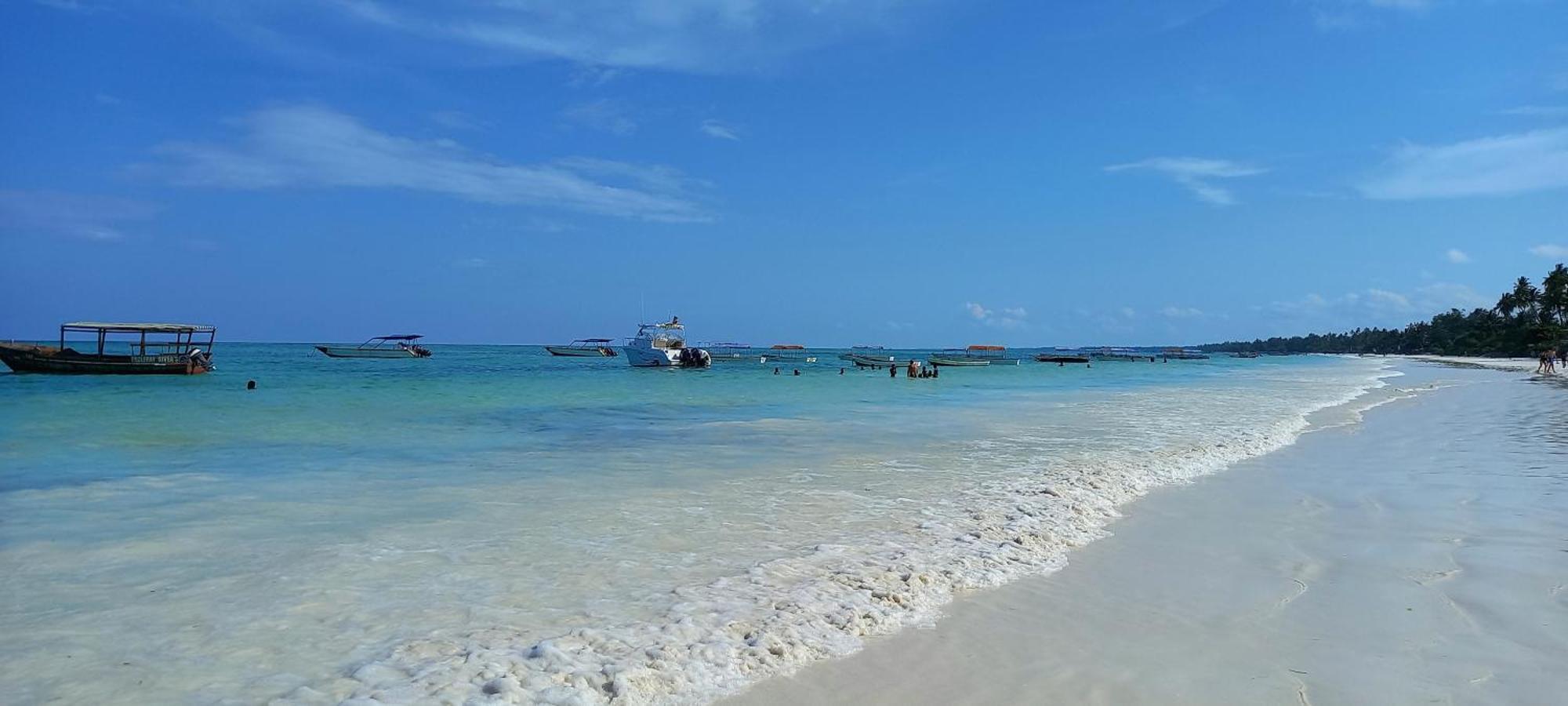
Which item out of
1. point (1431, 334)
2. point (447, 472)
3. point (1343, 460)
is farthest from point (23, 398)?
point (1431, 334)

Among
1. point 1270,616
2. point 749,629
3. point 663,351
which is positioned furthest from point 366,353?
point 1270,616

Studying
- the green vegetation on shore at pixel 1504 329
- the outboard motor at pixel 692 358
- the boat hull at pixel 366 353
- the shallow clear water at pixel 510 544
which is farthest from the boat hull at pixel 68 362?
the green vegetation on shore at pixel 1504 329

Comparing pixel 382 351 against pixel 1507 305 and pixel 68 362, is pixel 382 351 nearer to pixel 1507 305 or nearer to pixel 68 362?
pixel 68 362

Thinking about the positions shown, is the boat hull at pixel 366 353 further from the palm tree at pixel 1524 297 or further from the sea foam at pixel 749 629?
the palm tree at pixel 1524 297

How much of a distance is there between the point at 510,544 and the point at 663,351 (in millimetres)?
51637

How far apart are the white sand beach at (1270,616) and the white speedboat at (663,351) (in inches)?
1993

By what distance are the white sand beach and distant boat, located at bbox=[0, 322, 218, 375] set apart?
44.7 meters

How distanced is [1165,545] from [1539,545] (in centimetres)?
288

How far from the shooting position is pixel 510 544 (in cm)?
708

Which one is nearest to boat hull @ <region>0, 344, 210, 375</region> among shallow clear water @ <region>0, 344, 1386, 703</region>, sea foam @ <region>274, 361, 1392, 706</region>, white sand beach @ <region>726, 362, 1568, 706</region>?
shallow clear water @ <region>0, 344, 1386, 703</region>

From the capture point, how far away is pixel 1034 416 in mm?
20906

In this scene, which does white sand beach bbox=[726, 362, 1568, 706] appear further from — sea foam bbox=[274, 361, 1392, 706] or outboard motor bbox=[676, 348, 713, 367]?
outboard motor bbox=[676, 348, 713, 367]

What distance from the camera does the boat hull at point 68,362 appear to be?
39.5 metres

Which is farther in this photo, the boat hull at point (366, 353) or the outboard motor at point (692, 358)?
the boat hull at point (366, 353)
